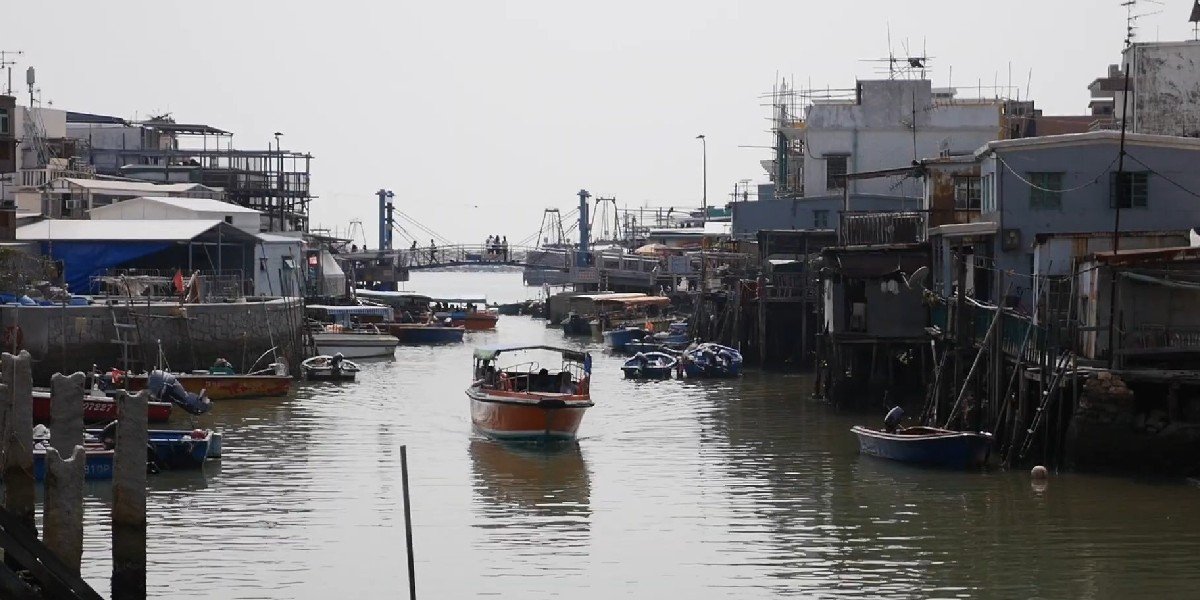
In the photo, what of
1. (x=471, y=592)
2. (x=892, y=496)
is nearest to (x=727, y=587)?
(x=471, y=592)

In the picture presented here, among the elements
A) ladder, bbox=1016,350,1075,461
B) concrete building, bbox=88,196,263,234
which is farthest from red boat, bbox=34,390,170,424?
concrete building, bbox=88,196,263,234

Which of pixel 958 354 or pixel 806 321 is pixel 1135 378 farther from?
pixel 806 321

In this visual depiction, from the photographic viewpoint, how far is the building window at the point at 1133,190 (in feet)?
136

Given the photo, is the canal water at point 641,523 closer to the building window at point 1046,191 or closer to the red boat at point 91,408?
the red boat at point 91,408

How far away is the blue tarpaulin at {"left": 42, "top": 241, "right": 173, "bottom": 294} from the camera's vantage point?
221 ft

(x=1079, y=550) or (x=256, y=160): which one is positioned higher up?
(x=256, y=160)

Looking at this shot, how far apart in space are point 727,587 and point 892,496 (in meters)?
9.13

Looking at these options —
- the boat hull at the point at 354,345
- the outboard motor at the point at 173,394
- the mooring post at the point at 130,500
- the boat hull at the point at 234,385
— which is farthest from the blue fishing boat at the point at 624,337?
the mooring post at the point at 130,500

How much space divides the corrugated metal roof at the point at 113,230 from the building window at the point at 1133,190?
125ft

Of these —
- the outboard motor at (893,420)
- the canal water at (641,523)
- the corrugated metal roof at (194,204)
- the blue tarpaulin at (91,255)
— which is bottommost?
the canal water at (641,523)

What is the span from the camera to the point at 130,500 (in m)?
21.6

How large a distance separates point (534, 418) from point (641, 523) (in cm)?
1041

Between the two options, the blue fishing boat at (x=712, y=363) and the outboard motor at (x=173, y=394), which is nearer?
the outboard motor at (x=173, y=394)

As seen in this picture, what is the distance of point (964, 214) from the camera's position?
50219 mm
